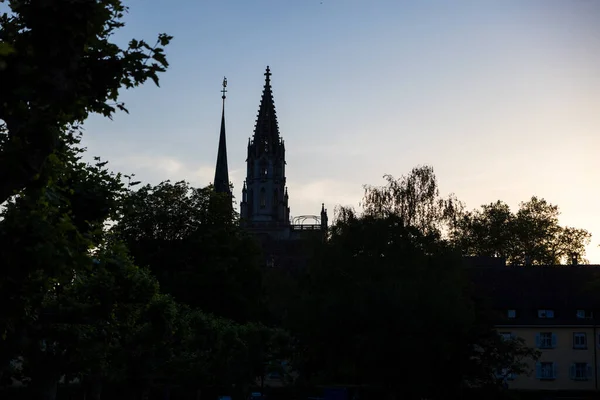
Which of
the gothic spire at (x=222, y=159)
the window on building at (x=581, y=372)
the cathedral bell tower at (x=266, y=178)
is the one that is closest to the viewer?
the window on building at (x=581, y=372)

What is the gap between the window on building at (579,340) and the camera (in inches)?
3546

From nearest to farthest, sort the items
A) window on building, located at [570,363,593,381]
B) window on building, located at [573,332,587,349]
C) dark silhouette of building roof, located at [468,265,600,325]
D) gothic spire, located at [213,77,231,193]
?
window on building, located at [570,363,593,381] < window on building, located at [573,332,587,349] < dark silhouette of building roof, located at [468,265,600,325] < gothic spire, located at [213,77,231,193]

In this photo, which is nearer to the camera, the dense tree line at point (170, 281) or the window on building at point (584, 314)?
the dense tree line at point (170, 281)

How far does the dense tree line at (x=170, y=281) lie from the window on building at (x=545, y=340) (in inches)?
493

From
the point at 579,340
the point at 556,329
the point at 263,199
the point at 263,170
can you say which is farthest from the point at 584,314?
the point at 263,170

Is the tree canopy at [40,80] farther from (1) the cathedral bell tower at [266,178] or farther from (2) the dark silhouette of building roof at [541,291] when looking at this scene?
(1) the cathedral bell tower at [266,178]

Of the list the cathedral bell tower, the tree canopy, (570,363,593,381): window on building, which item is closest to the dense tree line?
the tree canopy

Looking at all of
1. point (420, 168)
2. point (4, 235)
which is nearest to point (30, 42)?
point (4, 235)

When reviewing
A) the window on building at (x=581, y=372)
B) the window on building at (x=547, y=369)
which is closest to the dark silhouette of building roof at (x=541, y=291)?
the window on building at (x=547, y=369)

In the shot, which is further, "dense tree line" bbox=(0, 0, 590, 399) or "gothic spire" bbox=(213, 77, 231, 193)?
"gothic spire" bbox=(213, 77, 231, 193)

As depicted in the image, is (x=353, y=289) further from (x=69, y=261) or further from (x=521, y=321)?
(x=69, y=261)

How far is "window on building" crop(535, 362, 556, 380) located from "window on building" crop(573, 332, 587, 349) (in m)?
2.63

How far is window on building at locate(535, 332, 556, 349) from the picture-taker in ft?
297

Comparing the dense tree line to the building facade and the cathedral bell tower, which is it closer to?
the building facade
